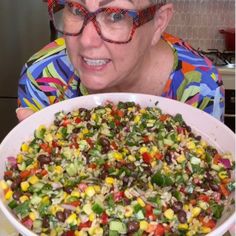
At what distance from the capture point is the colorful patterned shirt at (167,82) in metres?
1.37

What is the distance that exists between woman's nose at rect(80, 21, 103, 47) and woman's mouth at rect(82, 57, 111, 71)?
1.9 inches

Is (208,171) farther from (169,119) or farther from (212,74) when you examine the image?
(212,74)

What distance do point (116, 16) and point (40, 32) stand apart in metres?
2.20

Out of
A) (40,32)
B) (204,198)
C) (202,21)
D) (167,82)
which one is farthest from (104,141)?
(202,21)

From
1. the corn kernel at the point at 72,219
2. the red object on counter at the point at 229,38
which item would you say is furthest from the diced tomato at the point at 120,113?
the red object on counter at the point at 229,38

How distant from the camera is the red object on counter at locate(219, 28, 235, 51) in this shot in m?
3.10

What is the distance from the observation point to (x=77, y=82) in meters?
1.42

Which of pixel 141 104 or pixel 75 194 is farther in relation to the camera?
pixel 141 104

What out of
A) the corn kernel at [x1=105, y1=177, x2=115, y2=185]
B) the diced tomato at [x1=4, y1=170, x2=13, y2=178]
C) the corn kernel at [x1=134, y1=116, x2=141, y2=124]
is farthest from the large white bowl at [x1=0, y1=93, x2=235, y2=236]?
the corn kernel at [x1=105, y1=177, x2=115, y2=185]

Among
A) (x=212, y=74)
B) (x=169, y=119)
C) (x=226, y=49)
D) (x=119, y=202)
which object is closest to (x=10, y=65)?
(x=226, y=49)

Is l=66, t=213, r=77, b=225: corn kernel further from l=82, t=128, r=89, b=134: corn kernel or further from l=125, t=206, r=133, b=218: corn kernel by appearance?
l=82, t=128, r=89, b=134: corn kernel

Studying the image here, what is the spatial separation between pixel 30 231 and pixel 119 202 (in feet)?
0.59

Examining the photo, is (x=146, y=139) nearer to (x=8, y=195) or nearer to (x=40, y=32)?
(x=8, y=195)

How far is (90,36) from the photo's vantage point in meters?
1.02
